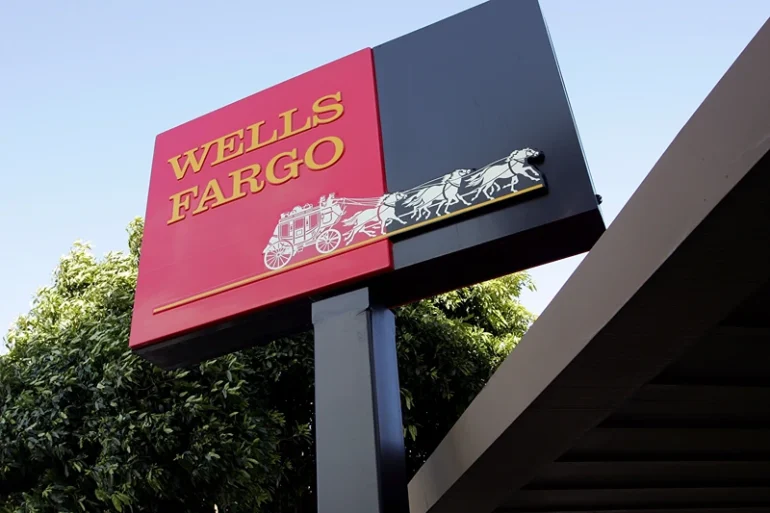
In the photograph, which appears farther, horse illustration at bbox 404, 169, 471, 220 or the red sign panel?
the red sign panel

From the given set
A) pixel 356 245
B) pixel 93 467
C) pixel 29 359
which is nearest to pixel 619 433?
pixel 356 245

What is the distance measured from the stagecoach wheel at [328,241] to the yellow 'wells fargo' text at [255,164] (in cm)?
61

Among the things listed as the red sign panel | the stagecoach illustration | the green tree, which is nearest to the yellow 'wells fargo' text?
the red sign panel

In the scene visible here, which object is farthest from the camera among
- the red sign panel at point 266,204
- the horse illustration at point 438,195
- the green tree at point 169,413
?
the green tree at point 169,413

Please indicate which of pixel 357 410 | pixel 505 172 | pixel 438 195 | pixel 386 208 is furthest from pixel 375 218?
pixel 357 410

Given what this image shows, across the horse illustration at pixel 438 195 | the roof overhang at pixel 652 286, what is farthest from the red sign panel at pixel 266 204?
the roof overhang at pixel 652 286

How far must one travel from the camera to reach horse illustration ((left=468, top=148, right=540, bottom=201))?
4.23 m

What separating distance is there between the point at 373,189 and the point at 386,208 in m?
0.22

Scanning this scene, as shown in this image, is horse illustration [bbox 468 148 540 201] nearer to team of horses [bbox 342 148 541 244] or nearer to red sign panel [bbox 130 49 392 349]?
team of horses [bbox 342 148 541 244]

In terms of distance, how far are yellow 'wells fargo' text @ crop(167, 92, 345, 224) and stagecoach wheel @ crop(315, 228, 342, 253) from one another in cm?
61

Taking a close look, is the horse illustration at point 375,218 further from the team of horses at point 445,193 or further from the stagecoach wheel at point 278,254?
the stagecoach wheel at point 278,254

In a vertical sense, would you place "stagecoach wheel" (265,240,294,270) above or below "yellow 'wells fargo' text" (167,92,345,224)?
below

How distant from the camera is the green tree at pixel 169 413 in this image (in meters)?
6.65

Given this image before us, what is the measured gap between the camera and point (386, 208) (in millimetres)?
4586
